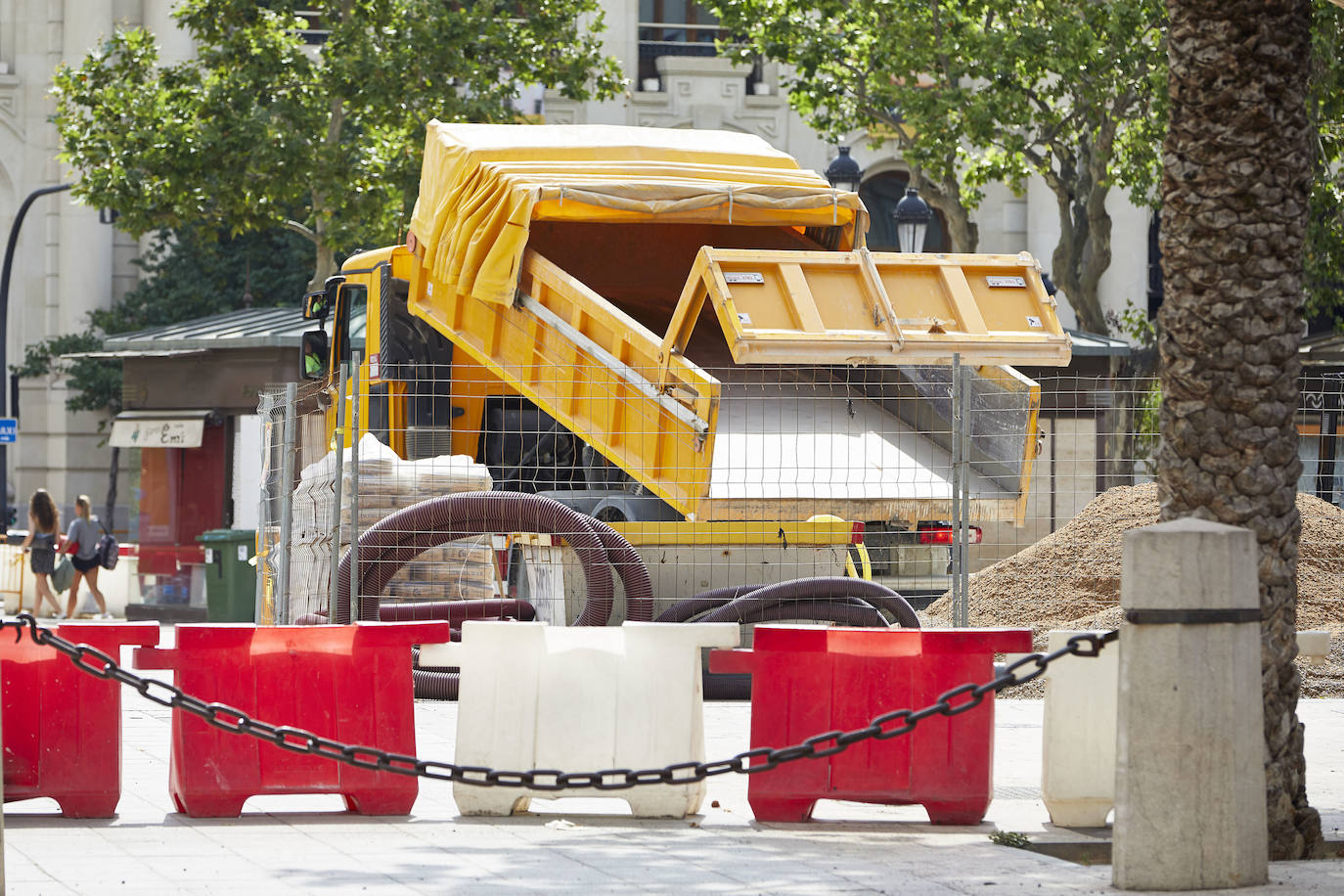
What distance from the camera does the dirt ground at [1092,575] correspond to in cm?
1424

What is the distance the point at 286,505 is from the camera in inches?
508

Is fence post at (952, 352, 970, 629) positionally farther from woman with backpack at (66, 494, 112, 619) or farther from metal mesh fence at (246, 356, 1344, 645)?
woman with backpack at (66, 494, 112, 619)

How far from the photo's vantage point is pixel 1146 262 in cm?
3744

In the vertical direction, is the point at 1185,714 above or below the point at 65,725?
above

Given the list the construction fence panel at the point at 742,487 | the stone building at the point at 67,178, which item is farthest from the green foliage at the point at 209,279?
the construction fence panel at the point at 742,487

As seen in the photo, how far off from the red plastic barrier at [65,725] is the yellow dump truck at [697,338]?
12.1 feet

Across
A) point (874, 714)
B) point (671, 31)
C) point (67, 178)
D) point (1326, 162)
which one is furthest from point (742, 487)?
point (67, 178)

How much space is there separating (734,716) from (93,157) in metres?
19.1

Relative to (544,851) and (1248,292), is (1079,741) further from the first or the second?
(544,851)

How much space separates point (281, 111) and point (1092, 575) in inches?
648

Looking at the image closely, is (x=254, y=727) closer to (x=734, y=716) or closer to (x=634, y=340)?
(x=734, y=716)

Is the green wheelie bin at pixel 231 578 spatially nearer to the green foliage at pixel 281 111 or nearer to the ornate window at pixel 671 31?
the green foliage at pixel 281 111

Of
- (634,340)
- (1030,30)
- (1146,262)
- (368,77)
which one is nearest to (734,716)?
(634,340)

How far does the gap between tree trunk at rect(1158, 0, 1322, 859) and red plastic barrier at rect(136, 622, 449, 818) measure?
3.16m
